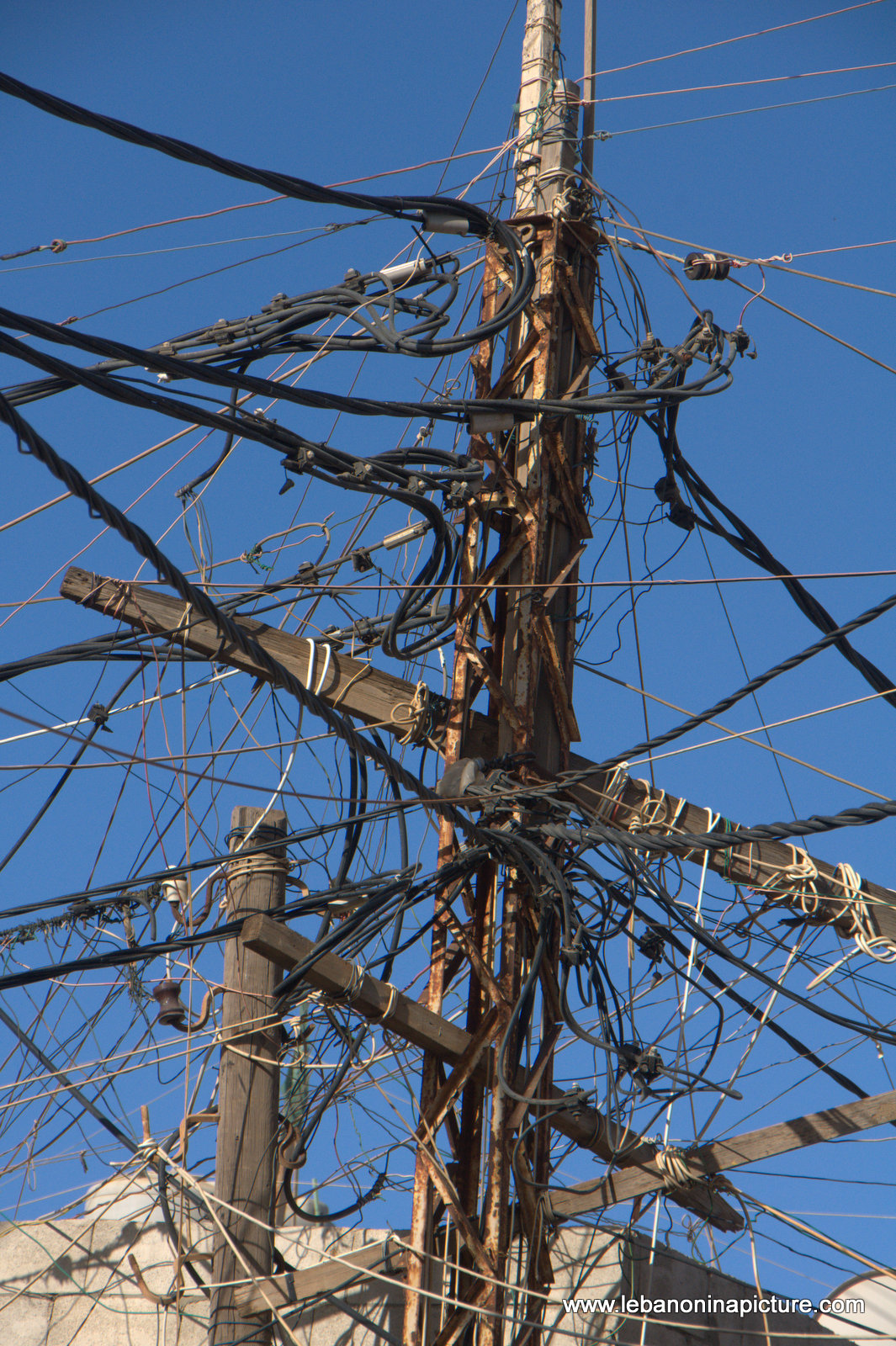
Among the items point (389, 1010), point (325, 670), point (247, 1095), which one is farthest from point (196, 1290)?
point (325, 670)

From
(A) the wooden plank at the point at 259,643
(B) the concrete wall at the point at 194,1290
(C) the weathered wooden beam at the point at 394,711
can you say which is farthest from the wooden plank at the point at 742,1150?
(A) the wooden plank at the point at 259,643

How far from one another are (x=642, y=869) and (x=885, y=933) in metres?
1.83

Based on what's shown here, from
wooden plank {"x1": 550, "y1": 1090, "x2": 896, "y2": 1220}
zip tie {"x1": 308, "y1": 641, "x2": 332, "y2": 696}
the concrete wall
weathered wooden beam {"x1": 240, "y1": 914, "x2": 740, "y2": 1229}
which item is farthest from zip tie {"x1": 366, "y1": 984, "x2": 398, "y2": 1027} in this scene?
the concrete wall

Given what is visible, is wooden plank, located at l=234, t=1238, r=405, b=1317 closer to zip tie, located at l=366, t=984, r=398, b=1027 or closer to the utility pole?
the utility pole

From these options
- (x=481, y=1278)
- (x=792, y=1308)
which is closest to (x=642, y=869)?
(x=481, y=1278)

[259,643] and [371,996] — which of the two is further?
[259,643]

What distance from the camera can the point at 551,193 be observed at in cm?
767

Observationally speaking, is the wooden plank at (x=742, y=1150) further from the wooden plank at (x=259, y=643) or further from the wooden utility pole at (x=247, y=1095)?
the wooden plank at (x=259, y=643)

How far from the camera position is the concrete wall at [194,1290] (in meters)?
7.63

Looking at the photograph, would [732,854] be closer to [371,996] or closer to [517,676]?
[517,676]

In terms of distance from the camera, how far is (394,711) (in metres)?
6.66

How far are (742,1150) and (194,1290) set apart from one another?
3703 mm

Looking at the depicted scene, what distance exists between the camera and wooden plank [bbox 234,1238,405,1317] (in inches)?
235

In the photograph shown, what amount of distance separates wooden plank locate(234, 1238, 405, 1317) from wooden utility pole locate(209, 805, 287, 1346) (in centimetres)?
6
